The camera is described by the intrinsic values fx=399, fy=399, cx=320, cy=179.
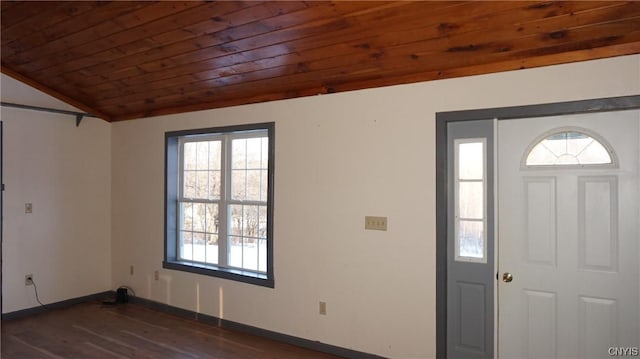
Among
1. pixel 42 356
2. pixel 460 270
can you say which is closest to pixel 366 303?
pixel 460 270

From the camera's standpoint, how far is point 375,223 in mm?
3266

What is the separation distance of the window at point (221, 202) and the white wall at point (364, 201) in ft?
0.47

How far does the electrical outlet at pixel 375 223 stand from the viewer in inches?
127

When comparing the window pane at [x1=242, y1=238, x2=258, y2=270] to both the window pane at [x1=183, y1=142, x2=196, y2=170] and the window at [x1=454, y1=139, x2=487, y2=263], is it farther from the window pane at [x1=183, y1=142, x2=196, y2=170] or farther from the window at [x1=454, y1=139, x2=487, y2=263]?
the window at [x1=454, y1=139, x2=487, y2=263]

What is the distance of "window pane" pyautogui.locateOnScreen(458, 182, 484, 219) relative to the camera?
2.90m

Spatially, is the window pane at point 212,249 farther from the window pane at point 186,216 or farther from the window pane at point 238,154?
the window pane at point 238,154

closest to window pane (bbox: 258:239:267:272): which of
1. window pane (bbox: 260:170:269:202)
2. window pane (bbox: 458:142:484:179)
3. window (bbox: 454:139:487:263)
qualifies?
window pane (bbox: 260:170:269:202)

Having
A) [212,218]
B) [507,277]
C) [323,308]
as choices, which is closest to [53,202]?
[212,218]

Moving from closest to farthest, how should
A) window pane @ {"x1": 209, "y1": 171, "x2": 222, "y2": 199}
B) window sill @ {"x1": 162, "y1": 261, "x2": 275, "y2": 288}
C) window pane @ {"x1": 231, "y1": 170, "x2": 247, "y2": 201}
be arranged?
window sill @ {"x1": 162, "y1": 261, "x2": 275, "y2": 288} < window pane @ {"x1": 231, "y1": 170, "x2": 247, "y2": 201} < window pane @ {"x1": 209, "y1": 171, "x2": 222, "y2": 199}

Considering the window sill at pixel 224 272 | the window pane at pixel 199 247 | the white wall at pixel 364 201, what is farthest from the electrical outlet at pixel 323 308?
the window pane at pixel 199 247

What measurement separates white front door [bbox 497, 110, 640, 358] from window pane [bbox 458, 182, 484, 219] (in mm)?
140

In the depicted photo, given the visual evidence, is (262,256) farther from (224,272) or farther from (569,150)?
(569,150)

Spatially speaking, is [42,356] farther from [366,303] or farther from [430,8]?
[430,8]

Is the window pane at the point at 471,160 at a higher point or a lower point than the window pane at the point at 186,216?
higher
